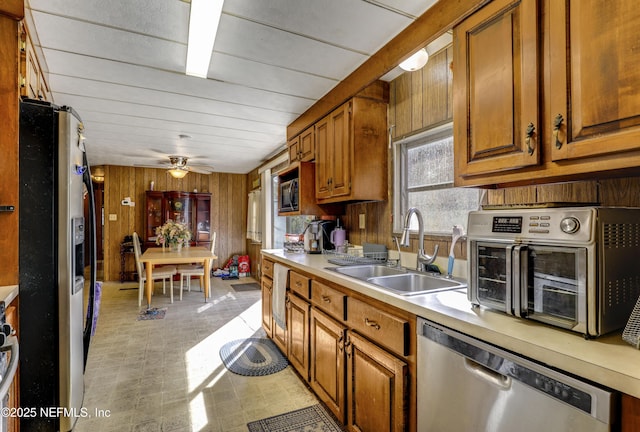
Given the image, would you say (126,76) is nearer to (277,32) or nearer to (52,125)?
(52,125)

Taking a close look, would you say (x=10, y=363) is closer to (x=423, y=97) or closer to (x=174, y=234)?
(x=423, y=97)

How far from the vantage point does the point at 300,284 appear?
7.49ft

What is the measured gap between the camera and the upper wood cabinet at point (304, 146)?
10.1 feet

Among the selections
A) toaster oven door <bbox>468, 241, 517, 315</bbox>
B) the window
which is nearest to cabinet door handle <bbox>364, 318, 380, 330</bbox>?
toaster oven door <bbox>468, 241, 517, 315</bbox>

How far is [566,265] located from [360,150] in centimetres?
171

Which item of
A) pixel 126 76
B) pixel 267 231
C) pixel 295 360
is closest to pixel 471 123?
pixel 295 360

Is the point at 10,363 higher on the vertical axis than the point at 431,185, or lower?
lower

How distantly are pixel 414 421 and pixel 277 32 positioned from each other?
2.09 meters

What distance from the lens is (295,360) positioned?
2.39m

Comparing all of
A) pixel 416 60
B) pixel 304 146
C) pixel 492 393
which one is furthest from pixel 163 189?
pixel 492 393

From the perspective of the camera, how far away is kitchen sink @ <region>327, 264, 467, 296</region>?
1700 millimetres

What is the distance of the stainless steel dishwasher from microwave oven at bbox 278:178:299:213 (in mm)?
2219

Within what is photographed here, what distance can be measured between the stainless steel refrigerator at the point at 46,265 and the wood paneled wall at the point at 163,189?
5.22 m

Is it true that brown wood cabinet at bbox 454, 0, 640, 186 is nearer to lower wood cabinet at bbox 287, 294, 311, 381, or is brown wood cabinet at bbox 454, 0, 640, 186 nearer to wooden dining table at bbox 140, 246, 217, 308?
lower wood cabinet at bbox 287, 294, 311, 381
